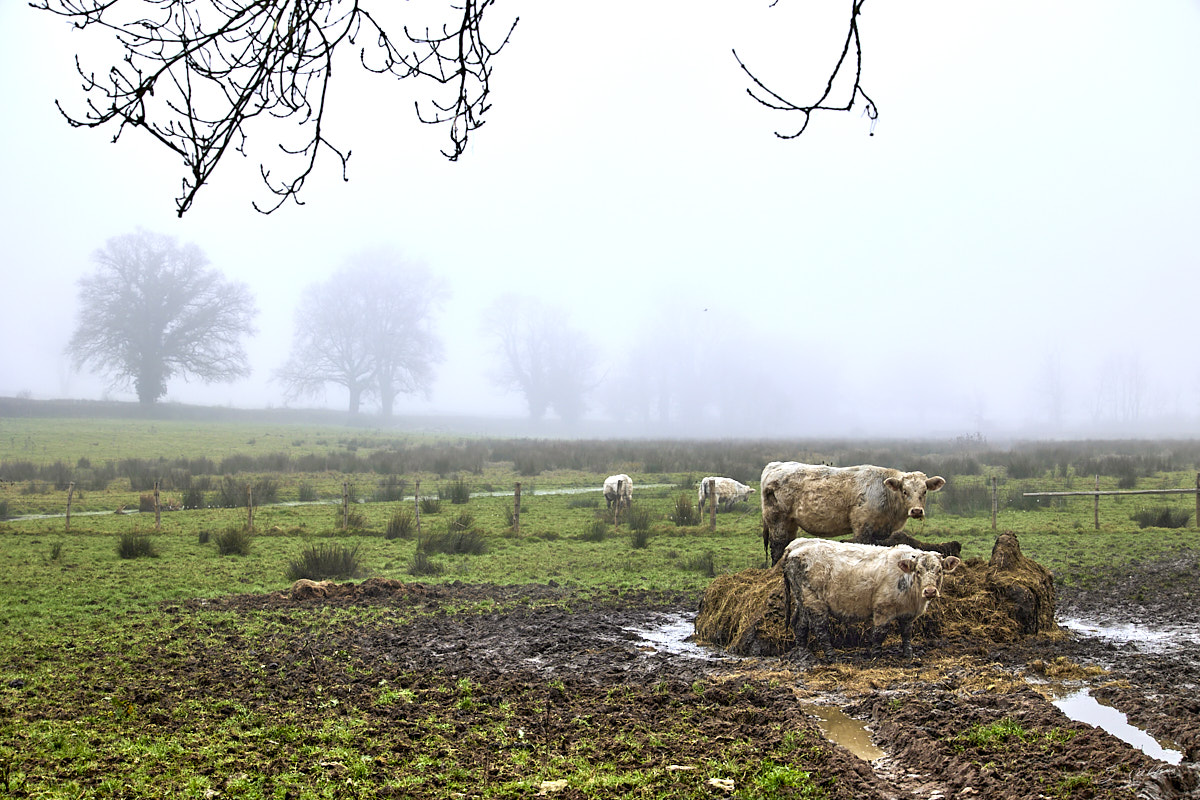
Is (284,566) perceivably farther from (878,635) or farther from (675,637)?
(878,635)

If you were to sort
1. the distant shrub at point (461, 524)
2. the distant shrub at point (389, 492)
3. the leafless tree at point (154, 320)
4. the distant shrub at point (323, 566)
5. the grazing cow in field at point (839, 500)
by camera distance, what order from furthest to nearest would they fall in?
the leafless tree at point (154, 320) → the distant shrub at point (389, 492) → the distant shrub at point (461, 524) → the distant shrub at point (323, 566) → the grazing cow in field at point (839, 500)

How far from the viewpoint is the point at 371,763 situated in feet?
19.3

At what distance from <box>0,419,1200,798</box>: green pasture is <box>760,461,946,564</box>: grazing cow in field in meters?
1.86

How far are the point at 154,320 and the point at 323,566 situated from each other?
5866 cm

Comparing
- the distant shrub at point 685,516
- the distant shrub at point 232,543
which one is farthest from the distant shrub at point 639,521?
the distant shrub at point 232,543

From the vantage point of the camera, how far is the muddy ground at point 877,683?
5.44 m

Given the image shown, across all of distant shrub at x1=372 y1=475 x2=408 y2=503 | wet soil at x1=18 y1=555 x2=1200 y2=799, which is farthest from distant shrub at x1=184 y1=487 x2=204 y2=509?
wet soil at x1=18 y1=555 x2=1200 y2=799

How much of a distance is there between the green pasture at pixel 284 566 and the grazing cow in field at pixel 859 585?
10.2 feet

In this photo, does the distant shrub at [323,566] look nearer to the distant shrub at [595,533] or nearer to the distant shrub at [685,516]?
the distant shrub at [595,533]

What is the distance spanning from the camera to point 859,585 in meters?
8.83

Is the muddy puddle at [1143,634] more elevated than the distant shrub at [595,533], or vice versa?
the muddy puddle at [1143,634]

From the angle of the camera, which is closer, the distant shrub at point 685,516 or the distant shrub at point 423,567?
the distant shrub at point 423,567

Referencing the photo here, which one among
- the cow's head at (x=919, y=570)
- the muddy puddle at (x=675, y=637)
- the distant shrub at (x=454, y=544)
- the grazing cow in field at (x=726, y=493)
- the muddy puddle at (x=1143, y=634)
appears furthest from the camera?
the grazing cow in field at (x=726, y=493)

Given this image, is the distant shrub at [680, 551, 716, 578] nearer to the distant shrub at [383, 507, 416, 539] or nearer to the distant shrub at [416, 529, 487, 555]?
the distant shrub at [416, 529, 487, 555]
